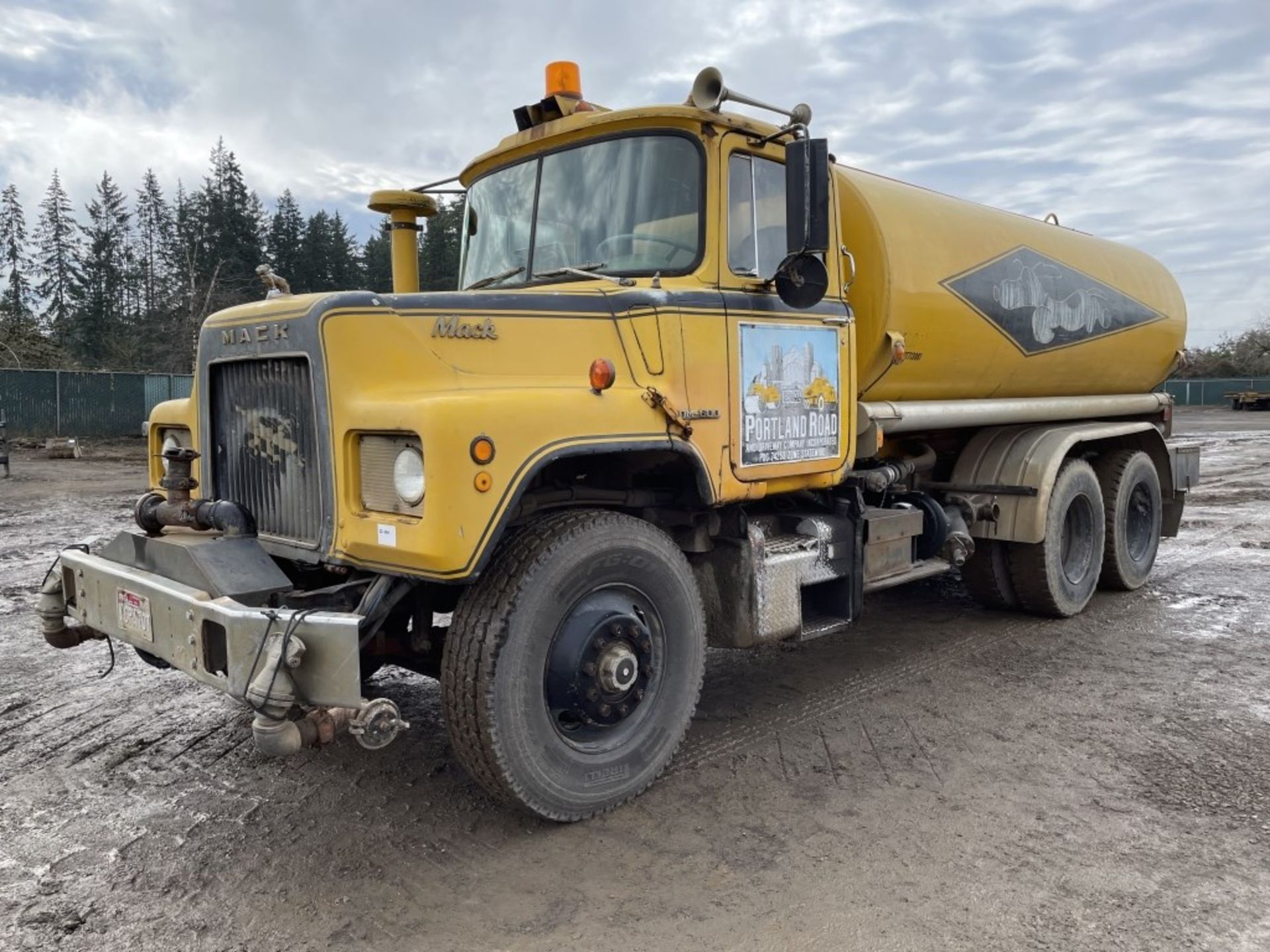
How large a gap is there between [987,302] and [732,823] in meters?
3.88

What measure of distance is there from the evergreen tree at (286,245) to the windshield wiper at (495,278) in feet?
123

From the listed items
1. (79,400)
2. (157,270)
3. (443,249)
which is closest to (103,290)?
(157,270)

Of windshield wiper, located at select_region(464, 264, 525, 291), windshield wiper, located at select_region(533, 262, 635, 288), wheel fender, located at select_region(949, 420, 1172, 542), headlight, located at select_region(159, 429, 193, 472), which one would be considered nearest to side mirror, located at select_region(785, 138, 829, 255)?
windshield wiper, located at select_region(533, 262, 635, 288)

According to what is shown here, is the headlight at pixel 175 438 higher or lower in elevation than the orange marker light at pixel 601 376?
lower

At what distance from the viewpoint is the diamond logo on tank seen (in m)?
6.06

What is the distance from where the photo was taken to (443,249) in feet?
20.8

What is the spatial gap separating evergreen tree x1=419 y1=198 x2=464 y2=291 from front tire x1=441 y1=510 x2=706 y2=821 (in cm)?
190

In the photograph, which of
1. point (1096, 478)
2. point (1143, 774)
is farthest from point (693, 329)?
point (1096, 478)

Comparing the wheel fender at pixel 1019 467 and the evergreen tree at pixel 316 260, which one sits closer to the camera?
the wheel fender at pixel 1019 467

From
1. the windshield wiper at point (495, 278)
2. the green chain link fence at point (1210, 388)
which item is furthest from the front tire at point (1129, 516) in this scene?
the green chain link fence at point (1210, 388)

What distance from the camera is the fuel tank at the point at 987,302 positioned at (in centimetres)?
539

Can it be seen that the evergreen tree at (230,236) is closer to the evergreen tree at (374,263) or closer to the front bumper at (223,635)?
the evergreen tree at (374,263)

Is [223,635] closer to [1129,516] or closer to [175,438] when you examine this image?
[175,438]

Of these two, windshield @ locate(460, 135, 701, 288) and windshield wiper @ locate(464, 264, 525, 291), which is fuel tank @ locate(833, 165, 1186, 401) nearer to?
windshield @ locate(460, 135, 701, 288)
